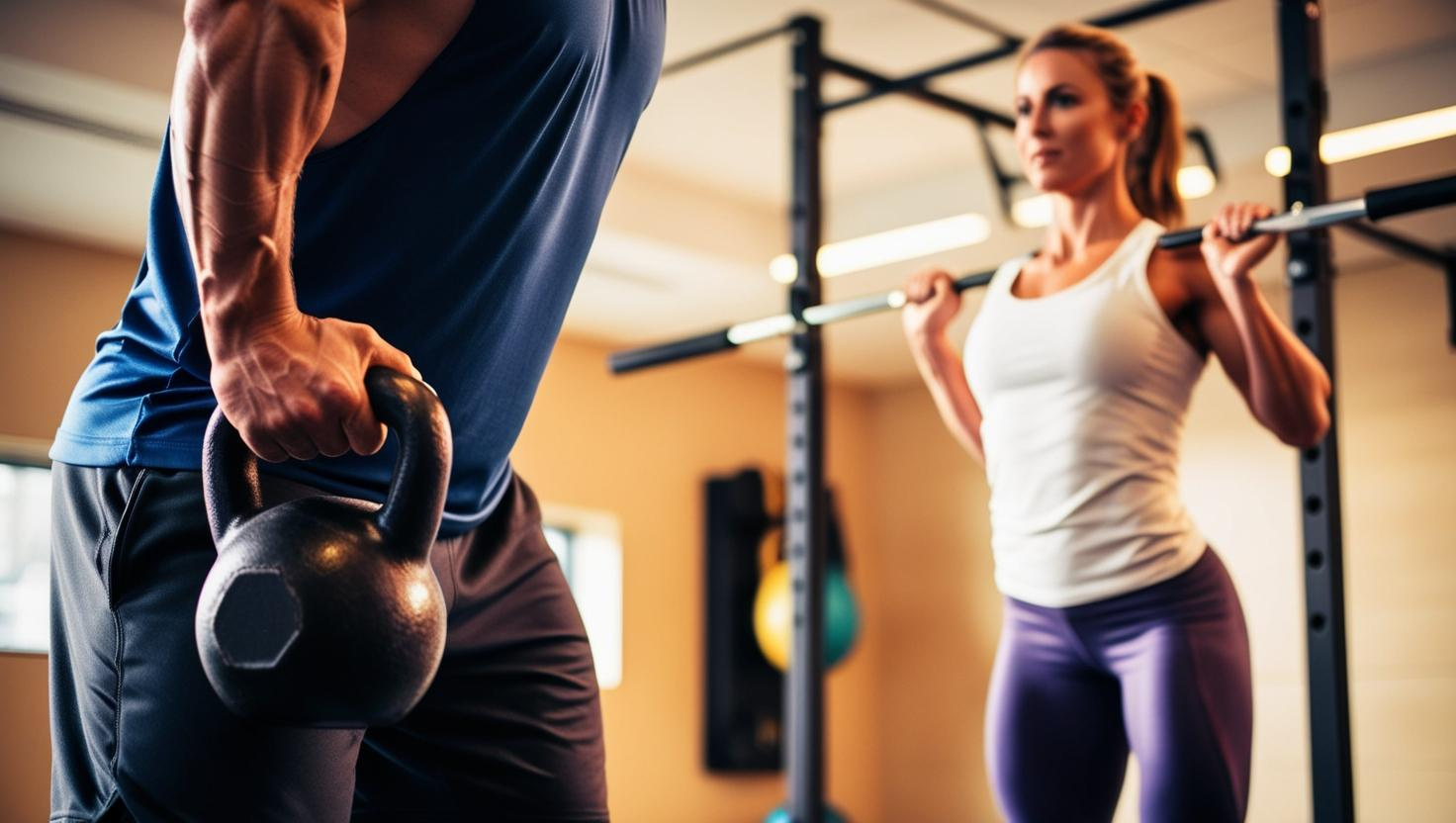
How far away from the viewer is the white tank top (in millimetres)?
2207

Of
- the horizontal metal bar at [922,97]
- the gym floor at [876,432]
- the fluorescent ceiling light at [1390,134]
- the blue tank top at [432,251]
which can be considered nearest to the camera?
the blue tank top at [432,251]

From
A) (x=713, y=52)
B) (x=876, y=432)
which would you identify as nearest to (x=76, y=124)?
(x=713, y=52)

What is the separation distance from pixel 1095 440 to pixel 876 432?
6605 millimetres

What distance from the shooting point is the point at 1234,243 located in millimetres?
2219

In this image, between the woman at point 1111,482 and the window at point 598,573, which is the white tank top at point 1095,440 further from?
the window at point 598,573

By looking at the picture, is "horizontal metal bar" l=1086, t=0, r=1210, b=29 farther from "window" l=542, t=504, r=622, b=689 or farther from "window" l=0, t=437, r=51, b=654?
"window" l=542, t=504, r=622, b=689

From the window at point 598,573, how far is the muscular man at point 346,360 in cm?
577

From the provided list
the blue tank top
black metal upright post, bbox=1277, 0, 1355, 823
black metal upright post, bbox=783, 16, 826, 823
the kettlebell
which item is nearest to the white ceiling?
black metal upright post, bbox=783, 16, 826, 823

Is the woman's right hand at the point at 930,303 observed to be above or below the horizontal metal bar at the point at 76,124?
below

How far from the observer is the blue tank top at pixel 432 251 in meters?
1.14

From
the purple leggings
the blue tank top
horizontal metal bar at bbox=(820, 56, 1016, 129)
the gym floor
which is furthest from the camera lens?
the gym floor

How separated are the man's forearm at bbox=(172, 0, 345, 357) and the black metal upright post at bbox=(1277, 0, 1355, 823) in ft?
→ 6.27

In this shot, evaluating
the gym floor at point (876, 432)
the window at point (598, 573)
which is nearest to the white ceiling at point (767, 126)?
the gym floor at point (876, 432)

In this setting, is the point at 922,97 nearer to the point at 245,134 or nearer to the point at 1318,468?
the point at 1318,468
